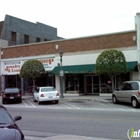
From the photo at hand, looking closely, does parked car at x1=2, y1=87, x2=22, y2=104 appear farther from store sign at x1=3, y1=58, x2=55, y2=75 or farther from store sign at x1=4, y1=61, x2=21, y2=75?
store sign at x1=4, y1=61, x2=21, y2=75

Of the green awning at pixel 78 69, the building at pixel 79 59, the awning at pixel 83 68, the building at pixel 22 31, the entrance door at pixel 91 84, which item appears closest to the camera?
the awning at pixel 83 68

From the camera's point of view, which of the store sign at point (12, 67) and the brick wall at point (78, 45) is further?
the store sign at point (12, 67)

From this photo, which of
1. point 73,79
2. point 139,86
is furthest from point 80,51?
point 139,86

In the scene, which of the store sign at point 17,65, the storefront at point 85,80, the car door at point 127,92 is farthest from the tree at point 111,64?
the store sign at point 17,65

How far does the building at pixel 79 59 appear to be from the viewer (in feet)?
75.7

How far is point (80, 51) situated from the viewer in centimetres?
2577

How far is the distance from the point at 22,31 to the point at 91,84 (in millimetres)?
15806

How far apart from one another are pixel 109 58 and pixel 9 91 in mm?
9213

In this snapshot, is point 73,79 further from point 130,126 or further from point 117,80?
point 130,126

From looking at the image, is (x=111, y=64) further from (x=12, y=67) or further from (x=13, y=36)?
(x=13, y=36)

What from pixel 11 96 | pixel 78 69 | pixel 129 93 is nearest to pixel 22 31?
pixel 78 69

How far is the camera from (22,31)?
120 ft

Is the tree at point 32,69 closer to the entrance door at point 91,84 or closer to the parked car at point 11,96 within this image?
the parked car at point 11,96

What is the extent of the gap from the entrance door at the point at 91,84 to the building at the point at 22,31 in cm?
1412
